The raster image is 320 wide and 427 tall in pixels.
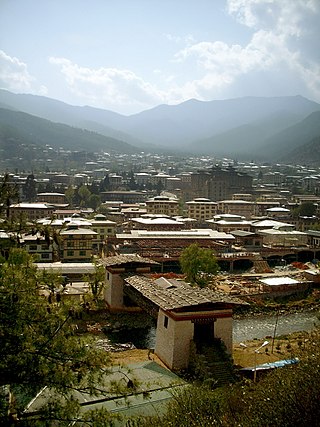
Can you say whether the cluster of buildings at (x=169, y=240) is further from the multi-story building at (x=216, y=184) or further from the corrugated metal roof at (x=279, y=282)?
the corrugated metal roof at (x=279, y=282)

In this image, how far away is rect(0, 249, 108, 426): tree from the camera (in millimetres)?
5855

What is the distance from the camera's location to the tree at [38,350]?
5855 mm

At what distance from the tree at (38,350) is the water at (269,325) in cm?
1331

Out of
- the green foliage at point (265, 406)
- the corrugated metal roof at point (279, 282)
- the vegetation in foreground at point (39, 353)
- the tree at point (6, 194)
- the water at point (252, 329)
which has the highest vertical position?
the tree at point (6, 194)

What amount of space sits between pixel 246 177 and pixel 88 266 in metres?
69.2

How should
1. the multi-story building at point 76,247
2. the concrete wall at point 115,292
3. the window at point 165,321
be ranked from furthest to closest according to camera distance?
the multi-story building at point 76,247, the concrete wall at point 115,292, the window at point 165,321

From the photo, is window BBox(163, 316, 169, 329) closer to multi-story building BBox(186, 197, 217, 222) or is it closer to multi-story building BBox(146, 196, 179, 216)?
multi-story building BBox(146, 196, 179, 216)

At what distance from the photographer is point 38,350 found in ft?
20.2

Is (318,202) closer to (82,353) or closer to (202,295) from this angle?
(202,295)

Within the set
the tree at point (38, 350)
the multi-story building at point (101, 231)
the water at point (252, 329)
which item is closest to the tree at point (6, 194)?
the tree at point (38, 350)

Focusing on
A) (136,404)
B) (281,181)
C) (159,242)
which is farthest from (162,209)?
(281,181)

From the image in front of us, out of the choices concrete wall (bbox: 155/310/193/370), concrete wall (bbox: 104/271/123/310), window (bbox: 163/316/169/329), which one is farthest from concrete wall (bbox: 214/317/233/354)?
concrete wall (bbox: 104/271/123/310)

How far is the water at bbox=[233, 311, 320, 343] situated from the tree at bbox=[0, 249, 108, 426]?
13.3 m

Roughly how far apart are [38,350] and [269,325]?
17350 millimetres
